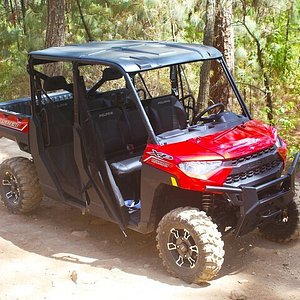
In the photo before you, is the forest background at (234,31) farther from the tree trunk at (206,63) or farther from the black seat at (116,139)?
the black seat at (116,139)

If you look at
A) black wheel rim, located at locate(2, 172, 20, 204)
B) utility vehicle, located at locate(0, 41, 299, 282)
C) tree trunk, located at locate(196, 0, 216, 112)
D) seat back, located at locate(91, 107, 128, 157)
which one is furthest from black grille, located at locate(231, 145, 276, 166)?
tree trunk, located at locate(196, 0, 216, 112)

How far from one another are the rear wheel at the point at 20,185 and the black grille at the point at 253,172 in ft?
8.36

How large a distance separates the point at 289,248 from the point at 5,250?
2733 mm

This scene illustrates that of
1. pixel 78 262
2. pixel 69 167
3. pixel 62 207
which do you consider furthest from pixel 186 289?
pixel 62 207

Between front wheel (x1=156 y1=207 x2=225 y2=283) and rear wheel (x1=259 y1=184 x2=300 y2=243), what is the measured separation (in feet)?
3.14

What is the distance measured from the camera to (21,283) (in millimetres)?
4348

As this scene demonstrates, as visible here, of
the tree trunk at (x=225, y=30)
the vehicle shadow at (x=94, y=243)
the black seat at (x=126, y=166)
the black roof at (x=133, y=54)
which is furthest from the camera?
the tree trunk at (x=225, y=30)

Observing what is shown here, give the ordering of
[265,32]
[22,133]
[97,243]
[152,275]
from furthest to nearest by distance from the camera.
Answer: [265,32], [22,133], [97,243], [152,275]

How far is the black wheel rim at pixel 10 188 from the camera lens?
600cm

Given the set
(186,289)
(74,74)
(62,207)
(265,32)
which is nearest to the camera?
(186,289)

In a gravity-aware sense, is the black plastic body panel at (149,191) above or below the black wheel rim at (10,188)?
above

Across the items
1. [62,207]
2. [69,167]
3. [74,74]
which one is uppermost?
[74,74]

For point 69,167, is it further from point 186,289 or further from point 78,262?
point 186,289

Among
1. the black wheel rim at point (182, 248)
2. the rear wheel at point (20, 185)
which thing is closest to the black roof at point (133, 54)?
the rear wheel at point (20, 185)
